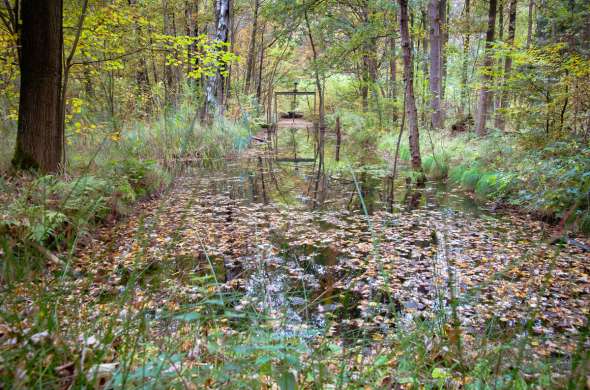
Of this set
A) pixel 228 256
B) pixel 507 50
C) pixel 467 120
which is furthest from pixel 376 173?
pixel 228 256

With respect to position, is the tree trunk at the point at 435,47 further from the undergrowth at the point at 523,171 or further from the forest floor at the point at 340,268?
the forest floor at the point at 340,268

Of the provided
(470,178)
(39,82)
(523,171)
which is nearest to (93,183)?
(39,82)

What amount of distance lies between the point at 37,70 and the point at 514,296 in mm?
5218

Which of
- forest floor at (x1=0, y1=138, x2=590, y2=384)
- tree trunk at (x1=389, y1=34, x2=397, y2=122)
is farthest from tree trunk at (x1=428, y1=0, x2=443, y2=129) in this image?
forest floor at (x1=0, y1=138, x2=590, y2=384)

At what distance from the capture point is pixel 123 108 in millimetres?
8273

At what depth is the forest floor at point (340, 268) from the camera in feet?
6.37

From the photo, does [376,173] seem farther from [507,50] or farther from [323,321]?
[323,321]

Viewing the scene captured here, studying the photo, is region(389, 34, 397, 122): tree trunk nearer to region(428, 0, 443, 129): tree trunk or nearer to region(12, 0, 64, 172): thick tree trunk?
region(428, 0, 443, 129): tree trunk

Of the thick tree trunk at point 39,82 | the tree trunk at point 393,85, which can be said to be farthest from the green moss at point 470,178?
the tree trunk at point 393,85

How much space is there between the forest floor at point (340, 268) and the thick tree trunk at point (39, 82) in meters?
1.23

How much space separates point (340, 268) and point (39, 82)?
12.8 feet

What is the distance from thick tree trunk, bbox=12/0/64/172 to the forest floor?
1.23 metres

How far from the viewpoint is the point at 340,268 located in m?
3.55

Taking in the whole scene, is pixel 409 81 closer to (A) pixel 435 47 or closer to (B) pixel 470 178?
(B) pixel 470 178
